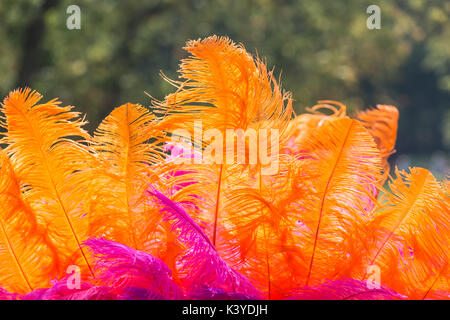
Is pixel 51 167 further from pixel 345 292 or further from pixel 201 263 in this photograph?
pixel 345 292

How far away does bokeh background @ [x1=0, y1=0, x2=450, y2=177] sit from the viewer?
13727 mm

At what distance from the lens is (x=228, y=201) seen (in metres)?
1.44

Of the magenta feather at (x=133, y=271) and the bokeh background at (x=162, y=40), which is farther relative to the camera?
the bokeh background at (x=162, y=40)

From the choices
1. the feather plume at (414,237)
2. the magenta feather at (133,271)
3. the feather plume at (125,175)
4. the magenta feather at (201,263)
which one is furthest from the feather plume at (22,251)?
the feather plume at (414,237)

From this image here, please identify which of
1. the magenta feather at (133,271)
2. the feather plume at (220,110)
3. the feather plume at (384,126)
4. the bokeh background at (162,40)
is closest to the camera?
the magenta feather at (133,271)

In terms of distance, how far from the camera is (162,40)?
16844mm

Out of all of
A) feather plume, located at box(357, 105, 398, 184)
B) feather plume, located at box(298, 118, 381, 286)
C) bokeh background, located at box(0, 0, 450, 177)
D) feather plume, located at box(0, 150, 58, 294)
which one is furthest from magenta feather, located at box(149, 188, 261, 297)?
bokeh background, located at box(0, 0, 450, 177)

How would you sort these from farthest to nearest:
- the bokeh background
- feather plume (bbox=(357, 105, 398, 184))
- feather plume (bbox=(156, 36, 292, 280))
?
the bokeh background → feather plume (bbox=(357, 105, 398, 184)) → feather plume (bbox=(156, 36, 292, 280))

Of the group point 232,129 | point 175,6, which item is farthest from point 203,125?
point 175,6

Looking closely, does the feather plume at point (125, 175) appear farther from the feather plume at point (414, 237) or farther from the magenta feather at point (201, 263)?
the feather plume at point (414, 237)

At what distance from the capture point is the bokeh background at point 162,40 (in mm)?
13727

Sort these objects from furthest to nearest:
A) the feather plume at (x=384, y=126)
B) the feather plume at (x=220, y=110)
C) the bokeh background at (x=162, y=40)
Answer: the bokeh background at (x=162, y=40)
the feather plume at (x=384, y=126)
the feather plume at (x=220, y=110)

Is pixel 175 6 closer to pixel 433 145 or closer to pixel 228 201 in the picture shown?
pixel 228 201

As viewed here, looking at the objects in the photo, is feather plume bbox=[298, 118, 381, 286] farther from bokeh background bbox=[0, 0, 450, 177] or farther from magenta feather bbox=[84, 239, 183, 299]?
bokeh background bbox=[0, 0, 450, 177]
